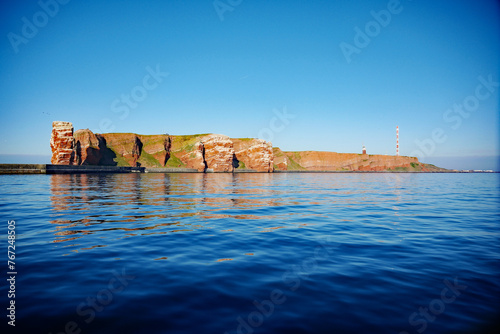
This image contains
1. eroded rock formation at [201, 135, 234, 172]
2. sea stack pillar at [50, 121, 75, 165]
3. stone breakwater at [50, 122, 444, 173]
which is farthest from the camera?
eroded rock formation at [201, 135, 234, 172]

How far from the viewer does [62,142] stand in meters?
116

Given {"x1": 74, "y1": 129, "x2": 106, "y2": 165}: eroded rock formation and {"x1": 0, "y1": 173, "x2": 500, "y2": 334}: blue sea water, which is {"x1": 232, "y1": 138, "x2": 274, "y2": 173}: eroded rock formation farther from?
{"x1": 0, "y1": 173, "x2": 500, "y2": 334}: blue sea water

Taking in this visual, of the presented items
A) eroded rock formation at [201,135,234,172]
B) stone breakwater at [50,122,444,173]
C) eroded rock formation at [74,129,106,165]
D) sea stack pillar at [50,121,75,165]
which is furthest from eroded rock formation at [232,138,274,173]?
sea stack pillar at [50,121,75,165]

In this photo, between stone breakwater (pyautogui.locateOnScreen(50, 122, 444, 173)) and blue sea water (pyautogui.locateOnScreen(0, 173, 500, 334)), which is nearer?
blue sea water (pyautogui.locateOnScreen(0, 173, 500, 334))

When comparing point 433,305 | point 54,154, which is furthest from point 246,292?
point 54,154

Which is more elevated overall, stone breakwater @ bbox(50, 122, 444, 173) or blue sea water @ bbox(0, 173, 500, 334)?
stone breakwater @ bbox(50, 122, 444, 173)

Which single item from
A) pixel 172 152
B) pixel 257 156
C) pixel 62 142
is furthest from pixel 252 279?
pixel 172 152

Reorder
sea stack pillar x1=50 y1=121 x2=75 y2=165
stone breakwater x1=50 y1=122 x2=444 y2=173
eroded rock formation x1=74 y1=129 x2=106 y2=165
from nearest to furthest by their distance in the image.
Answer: sea stack pillar x1=50 y1=121 x2=75 y2=165, eroded rock formation x1=74 y1=129 x2=106 y2=165, stone breakwater x1=50 y1=122 x2=444 y2=173

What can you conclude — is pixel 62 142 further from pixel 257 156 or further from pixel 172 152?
pixel 257 156

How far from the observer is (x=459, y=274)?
686cm

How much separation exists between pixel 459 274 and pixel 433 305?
2.32 meters

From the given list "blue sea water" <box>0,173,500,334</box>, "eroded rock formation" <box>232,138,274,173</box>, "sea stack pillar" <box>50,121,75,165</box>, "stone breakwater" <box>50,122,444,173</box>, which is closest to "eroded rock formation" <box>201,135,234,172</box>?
"stone breakwater" <box>50,122,444,173</box>

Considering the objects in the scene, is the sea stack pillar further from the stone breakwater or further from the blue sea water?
the blue sea water

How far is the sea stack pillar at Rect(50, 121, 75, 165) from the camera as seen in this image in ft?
380
